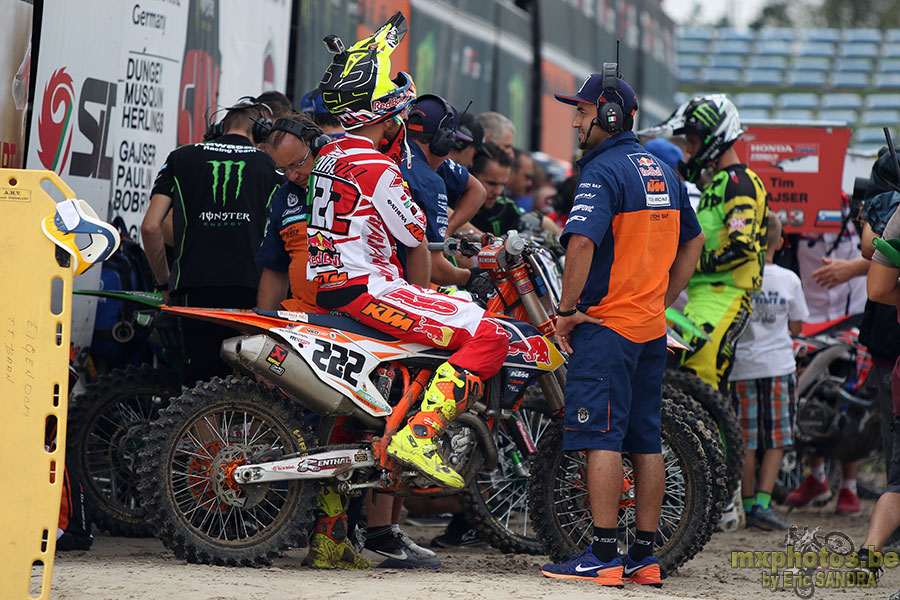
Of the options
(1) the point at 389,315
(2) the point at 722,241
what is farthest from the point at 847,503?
(1) the point at 389,315

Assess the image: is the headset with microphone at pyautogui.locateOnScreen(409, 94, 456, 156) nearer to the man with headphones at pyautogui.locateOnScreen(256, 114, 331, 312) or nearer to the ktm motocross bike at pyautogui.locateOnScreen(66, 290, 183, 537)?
the man with headphones at pyautogui.locateOnScreen(256, 114, 331, 312)

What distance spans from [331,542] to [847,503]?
457 centimetres

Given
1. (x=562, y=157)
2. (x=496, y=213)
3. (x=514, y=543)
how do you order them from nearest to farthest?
(x=514, y=543)
(x=496, y=213)
(x=562, y=157)

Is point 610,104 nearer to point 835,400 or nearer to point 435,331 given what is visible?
point 435,331

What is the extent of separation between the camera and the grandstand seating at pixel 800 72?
28.4 metres

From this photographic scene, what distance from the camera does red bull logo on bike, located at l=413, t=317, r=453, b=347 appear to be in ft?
17.1

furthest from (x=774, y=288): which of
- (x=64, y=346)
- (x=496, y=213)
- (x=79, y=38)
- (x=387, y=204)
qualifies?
(x=64, y=346)

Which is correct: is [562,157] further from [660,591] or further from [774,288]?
[660,591]

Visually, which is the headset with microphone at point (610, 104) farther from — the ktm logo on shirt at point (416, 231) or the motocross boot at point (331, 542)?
the motocross boot at point (331, 542)

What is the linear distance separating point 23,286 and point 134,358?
2524mm

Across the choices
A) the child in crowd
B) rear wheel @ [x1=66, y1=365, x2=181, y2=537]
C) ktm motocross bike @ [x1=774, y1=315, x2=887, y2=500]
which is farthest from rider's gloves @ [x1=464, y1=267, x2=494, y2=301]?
ktm motocross bike @ [x1=774, y1=315, x2=887, y2=500]

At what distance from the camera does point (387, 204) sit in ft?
17.0

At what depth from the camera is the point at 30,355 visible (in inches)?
166

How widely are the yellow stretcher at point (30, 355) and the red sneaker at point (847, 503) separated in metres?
5.95
